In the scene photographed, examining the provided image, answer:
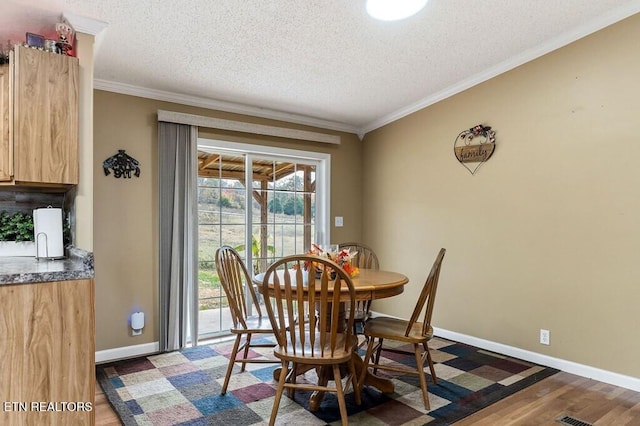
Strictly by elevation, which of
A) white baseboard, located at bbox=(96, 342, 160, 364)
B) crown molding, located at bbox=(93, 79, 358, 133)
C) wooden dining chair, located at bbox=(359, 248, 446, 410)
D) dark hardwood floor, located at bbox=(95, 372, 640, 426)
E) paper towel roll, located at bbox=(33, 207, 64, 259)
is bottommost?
white baseboard, located at bbox=(96, 342, 160, 364)

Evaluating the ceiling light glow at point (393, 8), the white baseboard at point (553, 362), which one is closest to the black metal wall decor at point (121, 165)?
A: the ceiling light glow at point (393, 8)

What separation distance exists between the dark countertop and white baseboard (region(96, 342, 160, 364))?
140 centimetres

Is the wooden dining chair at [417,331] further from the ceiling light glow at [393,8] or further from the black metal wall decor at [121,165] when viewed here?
the black metal wall decor at [121,165]

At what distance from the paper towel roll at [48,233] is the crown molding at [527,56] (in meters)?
3.47

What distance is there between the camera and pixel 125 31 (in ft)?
8.49

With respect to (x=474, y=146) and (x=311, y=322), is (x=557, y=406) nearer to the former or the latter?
(x=311, y=322)

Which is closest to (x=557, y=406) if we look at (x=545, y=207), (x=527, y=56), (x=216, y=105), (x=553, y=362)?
(x=553, y=362)

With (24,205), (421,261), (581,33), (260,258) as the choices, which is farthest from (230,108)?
(581,33)

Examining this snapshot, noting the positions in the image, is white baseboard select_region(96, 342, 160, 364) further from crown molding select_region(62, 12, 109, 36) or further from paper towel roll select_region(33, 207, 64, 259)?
crown molding select_region(62, 12, 109, 36)

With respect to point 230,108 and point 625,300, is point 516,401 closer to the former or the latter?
point 625,300

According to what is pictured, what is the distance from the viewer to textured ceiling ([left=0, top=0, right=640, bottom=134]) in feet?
7.87

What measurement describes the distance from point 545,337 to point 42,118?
3.89m

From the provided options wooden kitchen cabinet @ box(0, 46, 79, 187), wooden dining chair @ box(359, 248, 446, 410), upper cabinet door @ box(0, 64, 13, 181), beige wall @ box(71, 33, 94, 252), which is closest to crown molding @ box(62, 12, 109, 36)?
beige wall @ box(71, 33, 94, 252)

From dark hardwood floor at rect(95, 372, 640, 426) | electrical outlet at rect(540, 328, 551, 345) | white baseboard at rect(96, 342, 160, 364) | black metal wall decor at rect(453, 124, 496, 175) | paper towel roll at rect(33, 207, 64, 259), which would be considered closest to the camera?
dark hardwood floor at rect(95, 372, 640, 426)
